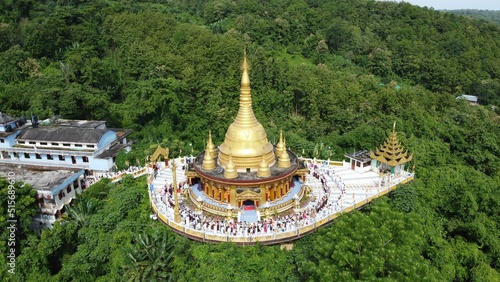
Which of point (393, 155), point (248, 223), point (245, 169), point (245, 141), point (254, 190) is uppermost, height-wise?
point (245, 141)

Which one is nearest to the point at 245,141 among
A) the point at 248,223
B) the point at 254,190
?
the point at 254,190

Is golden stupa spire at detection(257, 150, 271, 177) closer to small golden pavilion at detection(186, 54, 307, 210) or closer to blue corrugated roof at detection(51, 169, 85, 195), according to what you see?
small golden pavilion at detection(186, 54, 307, 210)

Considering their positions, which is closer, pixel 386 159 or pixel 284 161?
pixel 284 161

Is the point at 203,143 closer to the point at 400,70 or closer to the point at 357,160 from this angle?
the point at 357,160

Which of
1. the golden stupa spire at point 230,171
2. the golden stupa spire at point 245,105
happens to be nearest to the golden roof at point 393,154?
the golden stupa spire at point 245,105

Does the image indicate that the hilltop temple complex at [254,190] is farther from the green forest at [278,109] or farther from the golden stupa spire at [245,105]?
the green forest at [278,109]

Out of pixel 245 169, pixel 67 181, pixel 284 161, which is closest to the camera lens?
pixel 245 169

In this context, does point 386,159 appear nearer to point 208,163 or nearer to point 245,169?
point 245,169
